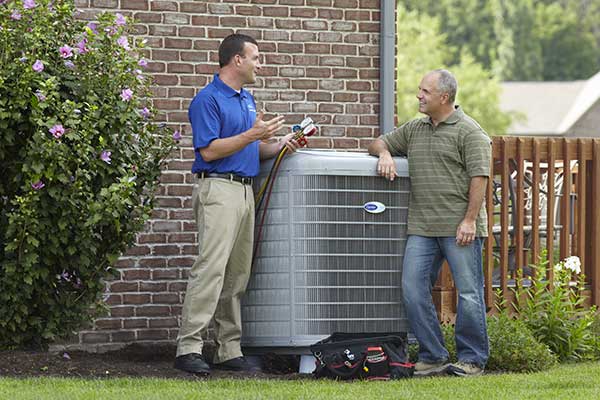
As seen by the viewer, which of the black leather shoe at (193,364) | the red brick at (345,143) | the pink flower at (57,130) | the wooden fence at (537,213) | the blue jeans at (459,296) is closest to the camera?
the pink flower at (57,130)

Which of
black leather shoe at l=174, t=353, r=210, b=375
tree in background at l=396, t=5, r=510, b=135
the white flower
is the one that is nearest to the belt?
black leather shoe at l=174, t=353, r=210, b=375

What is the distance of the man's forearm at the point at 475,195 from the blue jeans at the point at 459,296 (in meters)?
0.18

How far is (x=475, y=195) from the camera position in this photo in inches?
293

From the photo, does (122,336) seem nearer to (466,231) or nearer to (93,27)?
(93,27)

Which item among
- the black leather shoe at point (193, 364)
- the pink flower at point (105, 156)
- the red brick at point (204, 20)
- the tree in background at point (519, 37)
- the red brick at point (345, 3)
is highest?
the tree in background at point (519, 37)

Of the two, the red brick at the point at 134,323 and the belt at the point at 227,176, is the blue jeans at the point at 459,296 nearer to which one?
the belt at the point at 227,176

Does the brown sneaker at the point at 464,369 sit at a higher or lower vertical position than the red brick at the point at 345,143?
lower

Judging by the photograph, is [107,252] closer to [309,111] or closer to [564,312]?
[309,111]

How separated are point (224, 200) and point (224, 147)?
326 mm

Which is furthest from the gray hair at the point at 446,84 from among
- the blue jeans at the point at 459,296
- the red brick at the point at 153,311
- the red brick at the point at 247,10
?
the red brick at the point at 153,311

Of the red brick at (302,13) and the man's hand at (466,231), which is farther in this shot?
the red brick at (302,13)

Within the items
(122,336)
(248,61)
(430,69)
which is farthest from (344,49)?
(430,69)

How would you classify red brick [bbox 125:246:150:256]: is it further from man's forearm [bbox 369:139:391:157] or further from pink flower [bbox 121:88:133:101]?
man's forearm [bbox 369:139:391:157]

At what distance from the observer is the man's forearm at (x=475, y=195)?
293 inches
